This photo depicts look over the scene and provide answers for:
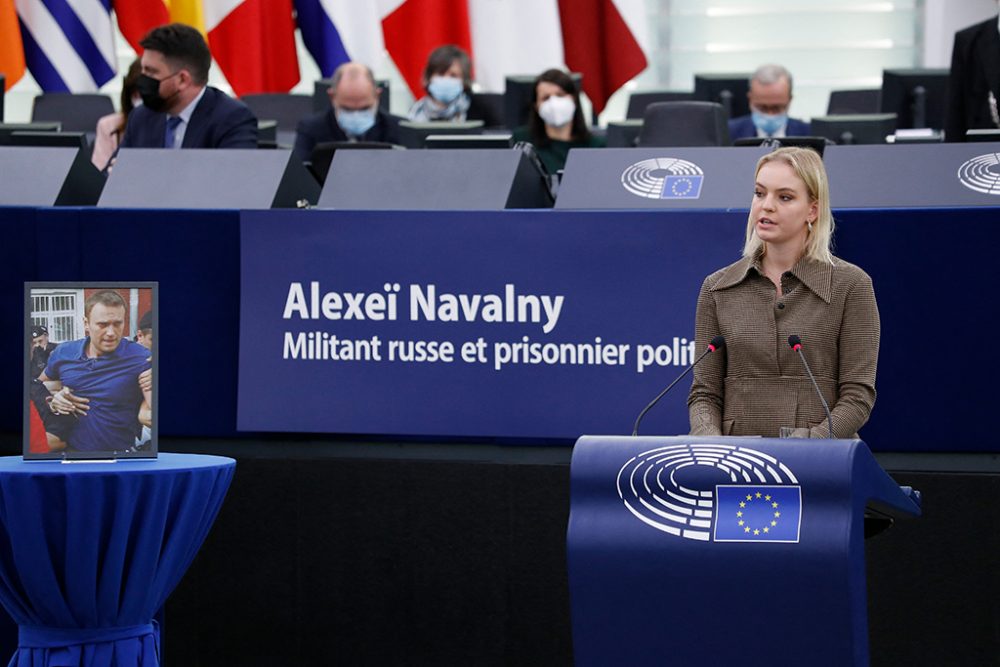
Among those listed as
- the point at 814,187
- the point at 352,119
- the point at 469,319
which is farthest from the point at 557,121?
the point at 814,187

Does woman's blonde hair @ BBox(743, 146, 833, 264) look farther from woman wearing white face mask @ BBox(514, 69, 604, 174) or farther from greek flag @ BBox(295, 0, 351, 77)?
greek flag @ BBox(295, 0, 351, 77)

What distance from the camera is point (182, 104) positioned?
618 cm

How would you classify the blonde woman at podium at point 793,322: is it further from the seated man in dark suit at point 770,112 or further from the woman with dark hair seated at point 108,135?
the seated man in dark suit at point 770,112

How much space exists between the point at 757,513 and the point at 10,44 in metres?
9.06

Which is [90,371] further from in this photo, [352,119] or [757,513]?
[352,119]

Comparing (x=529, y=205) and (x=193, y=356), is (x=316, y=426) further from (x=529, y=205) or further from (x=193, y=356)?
(x=529, y=205)

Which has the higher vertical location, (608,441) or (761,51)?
(761,51)

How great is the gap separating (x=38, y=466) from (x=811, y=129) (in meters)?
5.23

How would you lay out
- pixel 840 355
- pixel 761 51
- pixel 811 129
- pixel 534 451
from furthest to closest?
1. pixel 761 51
2. pixel 811 129
3. pixel 534 451
4. pixel 840 355

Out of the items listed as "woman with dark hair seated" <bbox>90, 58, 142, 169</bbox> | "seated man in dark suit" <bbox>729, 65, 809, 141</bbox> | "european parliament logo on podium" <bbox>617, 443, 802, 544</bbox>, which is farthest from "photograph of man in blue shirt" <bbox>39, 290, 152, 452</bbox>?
"seated man in dark suit" <bbox>729, 65, 809, 141</bbox>

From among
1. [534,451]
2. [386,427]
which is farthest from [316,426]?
[534,451]

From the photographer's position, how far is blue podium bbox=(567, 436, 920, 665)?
9.12ft

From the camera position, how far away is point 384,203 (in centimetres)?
497

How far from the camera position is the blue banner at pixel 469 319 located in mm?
4551
